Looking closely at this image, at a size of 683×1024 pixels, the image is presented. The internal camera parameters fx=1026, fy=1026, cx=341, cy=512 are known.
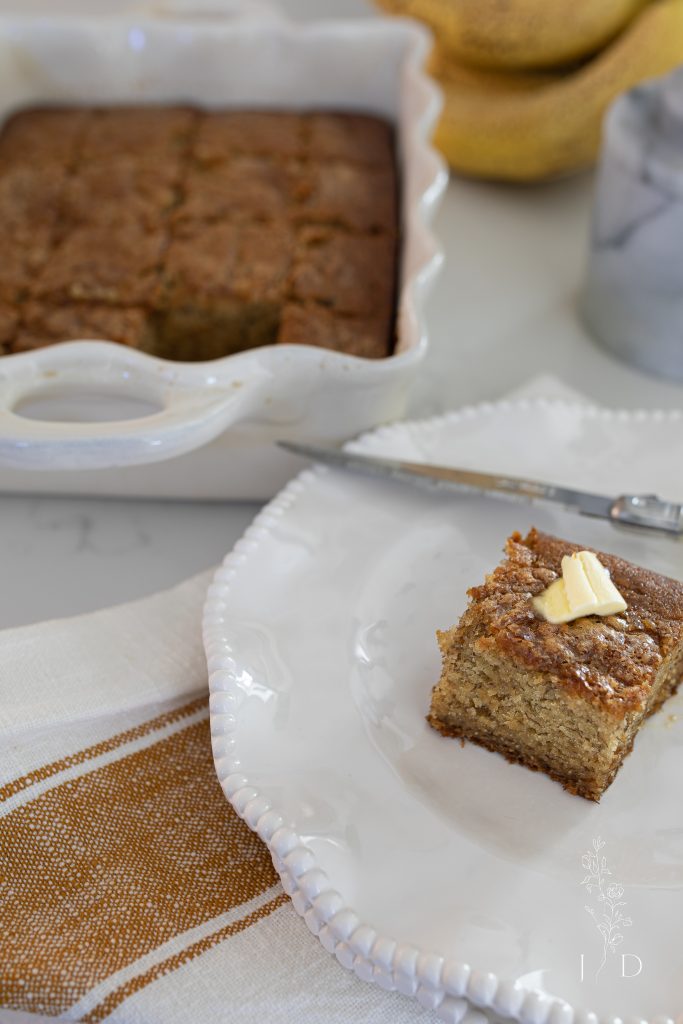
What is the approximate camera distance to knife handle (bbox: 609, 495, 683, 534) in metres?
1.28

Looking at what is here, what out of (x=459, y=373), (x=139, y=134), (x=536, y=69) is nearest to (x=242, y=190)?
(x=139, y=134)

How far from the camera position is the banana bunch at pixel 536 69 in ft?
6.19

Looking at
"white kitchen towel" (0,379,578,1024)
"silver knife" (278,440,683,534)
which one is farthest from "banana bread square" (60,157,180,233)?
"white kitchen towel" (0,379,578,1024)

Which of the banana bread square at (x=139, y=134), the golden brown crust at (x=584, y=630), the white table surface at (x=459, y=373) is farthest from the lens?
the banana bread square at (x=139, y=134)

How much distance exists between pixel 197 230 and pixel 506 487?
0.70 meters

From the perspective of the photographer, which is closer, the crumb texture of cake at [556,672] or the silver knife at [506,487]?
the crumb texture of cake at [556,672]

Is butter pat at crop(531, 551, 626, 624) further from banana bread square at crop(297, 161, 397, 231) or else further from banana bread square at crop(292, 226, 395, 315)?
banana bread square at crop(297, 161, 397, 231)

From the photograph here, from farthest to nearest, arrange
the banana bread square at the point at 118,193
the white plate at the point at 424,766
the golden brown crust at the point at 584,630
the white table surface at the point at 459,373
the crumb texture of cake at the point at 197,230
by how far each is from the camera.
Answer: the banana bread square at the point at 118,193, the crumb texture of cake at the point at 197,230, the white table surface at the point at 459,373, the golden brown crust at the point at 584,630, the white plate at the point at 424,766

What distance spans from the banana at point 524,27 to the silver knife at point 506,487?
3.30 ft

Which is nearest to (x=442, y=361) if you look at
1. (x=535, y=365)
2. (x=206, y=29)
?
(x=535, y=365)

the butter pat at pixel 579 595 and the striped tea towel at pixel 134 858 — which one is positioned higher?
the butter pat at pixel 579 595

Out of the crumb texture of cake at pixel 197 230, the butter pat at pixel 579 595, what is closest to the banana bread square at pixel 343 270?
the crumb texture of cake at pixel 197 230

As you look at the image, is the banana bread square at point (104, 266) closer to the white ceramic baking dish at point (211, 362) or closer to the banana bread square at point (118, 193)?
the banana bread square at point (118, 193)

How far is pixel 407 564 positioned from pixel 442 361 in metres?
0.60
